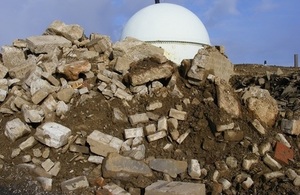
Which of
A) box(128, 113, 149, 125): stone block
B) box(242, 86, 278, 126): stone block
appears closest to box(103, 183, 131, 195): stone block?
box(128, 113, 149, 125): stone block

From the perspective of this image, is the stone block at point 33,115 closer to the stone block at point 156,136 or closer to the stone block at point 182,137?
the stone block at point 156,136

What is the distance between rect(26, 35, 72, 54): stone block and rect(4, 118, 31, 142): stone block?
2702 mm

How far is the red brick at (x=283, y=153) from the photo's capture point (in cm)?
628

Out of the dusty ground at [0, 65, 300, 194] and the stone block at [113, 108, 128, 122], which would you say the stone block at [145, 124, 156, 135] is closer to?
the dusty ground at [0, 65, 300, 194]

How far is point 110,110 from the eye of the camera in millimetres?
6816

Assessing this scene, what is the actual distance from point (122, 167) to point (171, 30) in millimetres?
5886

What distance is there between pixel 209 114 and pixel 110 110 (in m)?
1.81

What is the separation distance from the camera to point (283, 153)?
6.39m

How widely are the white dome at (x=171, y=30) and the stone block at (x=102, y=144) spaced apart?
480 cm

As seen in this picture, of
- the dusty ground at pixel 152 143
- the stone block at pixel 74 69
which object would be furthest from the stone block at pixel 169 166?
the stone block at pixel 74 69

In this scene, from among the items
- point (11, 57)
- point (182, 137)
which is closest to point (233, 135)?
point (182, 137)

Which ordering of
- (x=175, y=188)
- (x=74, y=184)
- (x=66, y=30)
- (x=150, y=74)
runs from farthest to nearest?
(x=66, y=30)
(x=150, y=74)
(x=74, y=184)
(x=175, y=188)

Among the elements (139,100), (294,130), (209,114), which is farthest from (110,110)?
(294,130)

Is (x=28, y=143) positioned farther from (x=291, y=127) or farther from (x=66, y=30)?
(x=291, y=127)
